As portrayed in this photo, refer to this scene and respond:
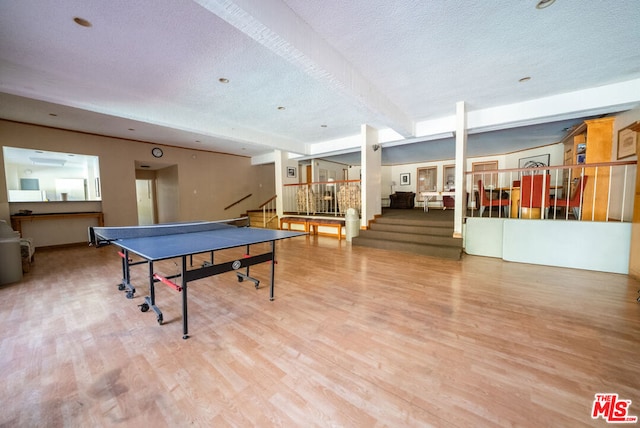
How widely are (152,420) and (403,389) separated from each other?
147cm

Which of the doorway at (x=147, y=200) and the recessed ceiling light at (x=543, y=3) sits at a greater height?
the recessed ceiling light at (x=543, y=3)

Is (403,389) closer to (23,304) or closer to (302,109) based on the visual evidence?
(23,304)

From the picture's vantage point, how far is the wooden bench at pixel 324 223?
6.81 metres

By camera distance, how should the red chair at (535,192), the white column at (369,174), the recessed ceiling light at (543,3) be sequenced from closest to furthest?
the recessed ceiling light at (543,3) → the red chair at (535,192) → the white column at (369,174)

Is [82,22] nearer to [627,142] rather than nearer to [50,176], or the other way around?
[50,176]

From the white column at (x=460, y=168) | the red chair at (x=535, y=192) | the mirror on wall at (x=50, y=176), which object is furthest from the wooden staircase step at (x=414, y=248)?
the mirror on wall at (x=50, y=176)

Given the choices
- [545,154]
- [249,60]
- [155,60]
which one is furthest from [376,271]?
[545,154]

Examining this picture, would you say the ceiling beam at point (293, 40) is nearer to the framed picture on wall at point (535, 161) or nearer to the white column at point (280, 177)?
the white column at point (280, 177)

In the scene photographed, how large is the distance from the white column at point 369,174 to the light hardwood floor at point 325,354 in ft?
10.6

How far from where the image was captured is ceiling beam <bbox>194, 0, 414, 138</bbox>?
6.27 ft

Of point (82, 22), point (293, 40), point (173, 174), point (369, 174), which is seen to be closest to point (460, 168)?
point (369, 174)

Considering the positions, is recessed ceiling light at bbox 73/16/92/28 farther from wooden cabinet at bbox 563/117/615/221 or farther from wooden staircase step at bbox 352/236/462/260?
wooden cabinet at bbox 563/117/615/221

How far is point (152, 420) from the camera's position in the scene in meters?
1.29

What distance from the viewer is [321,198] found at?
28.2 feet
